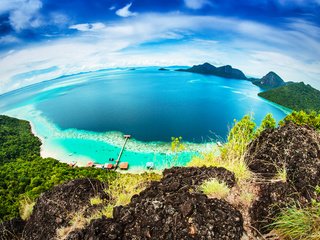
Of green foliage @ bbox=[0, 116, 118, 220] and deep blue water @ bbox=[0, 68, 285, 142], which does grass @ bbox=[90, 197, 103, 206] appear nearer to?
green foliage @ bbox=[0, 116, 118, 220]

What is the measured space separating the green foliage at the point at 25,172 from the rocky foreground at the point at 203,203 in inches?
221

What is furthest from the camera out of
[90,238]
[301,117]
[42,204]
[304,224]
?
[301,117]

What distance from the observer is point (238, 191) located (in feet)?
12.3

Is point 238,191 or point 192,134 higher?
point 238,191

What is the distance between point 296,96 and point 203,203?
128885mm

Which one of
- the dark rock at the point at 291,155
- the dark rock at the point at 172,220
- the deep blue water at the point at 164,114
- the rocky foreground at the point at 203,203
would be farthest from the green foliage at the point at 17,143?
the dark rock at the point at 291,155

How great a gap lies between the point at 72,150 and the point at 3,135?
35.3 metres

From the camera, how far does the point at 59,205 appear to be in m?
4.81

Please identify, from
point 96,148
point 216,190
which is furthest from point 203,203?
point 96,148

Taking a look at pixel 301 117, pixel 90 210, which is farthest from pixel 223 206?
pixel 301 117

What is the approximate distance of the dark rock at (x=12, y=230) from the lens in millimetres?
5199

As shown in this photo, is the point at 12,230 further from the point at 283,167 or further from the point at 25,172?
the point at 25,172

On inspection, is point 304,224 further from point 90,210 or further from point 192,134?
point 192,134

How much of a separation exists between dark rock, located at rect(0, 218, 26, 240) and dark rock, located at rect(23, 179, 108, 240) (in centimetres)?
40
